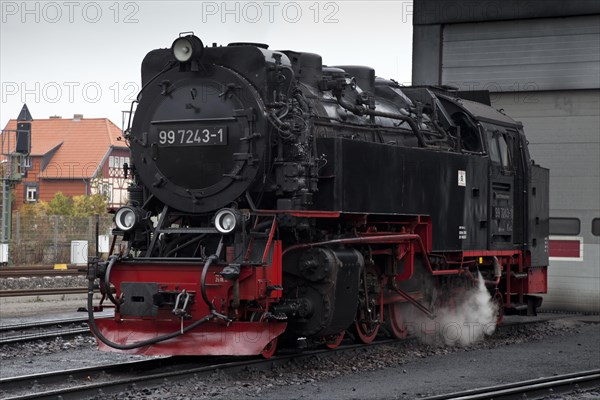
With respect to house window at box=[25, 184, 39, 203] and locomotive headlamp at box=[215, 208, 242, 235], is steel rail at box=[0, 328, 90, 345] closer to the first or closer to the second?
locomotive headlamp at box=[215, 208, 242, 235]

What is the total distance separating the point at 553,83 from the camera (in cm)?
2008

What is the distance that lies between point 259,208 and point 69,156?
59141 mm

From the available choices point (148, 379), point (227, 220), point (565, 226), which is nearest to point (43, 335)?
point (227, 220)

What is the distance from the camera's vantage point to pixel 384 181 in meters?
12.1

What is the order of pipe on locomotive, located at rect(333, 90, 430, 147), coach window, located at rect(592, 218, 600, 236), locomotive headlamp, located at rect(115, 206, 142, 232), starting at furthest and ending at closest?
1. coach window, located at rect(592, 218, 600, 236)
2. pipe on locomotive, located at rect(333, 90, 430, 147)
3. locomotive headlamp, located at rect(115, 206, 142, 232)

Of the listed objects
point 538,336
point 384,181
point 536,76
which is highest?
point 536,76

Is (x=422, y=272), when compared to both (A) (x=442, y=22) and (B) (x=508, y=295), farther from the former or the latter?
(A) (x=442, y=22)

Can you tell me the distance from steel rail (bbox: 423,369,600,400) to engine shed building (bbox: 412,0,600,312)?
9.48 metres

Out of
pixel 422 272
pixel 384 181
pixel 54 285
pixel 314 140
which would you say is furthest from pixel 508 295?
pixel 54 285

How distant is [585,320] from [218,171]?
9433 millimetres

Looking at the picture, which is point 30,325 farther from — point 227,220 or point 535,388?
point 535,388

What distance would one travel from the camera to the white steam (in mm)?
13906

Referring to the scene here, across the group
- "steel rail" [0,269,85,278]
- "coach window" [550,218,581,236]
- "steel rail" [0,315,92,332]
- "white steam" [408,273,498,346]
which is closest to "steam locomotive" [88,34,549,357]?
"white steam" [408,273,498,346]

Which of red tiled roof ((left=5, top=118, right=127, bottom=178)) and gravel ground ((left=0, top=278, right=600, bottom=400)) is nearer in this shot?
gravel ground ((left=0, top=278, right=600, bottom=400))
